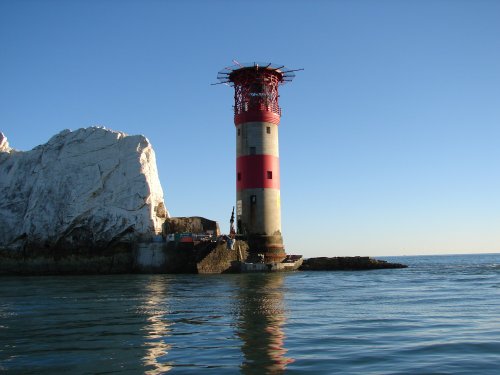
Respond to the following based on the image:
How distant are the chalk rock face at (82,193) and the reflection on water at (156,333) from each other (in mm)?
26787

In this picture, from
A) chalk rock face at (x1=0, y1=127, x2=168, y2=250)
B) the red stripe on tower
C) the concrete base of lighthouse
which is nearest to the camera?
chalk rock face at (x1=0, y1=127, x2=168, y2=250)

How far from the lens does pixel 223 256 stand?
47.0m

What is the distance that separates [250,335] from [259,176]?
127ft

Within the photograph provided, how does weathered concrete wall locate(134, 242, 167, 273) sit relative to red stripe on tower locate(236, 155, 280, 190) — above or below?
below

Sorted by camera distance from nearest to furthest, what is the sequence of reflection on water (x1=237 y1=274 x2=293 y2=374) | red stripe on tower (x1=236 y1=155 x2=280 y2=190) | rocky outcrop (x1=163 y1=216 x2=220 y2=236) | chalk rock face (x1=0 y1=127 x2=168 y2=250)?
reflection on water (x1=237 y1=274 x2=293 y2=374) < chalk rock face (x1=0 y1=127 x2=168 y2=250) < red stripe on tower (x1=236 y1=155 x2=280 y2=190) < rocky outcrop (x1=163 y1=216 x2=220 y2=236)

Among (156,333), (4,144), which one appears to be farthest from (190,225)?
(156,333)

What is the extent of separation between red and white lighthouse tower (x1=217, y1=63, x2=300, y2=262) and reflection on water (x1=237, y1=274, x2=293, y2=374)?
2769 cm

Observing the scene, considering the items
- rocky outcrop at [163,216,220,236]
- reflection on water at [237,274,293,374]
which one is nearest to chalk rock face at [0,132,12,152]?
rocky outcrop at [163,216,220,236]

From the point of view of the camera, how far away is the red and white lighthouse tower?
52.6m

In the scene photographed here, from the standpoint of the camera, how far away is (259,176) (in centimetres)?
5253

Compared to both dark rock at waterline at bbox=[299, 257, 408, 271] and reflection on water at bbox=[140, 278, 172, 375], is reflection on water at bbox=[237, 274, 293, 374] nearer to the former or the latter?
reflection on water at bbox=[140, 278, 172, 375]

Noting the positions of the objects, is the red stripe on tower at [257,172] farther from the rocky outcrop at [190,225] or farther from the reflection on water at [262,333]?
the reflection on water at [262,333]

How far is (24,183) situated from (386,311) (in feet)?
154

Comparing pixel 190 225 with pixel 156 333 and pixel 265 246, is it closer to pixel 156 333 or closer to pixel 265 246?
pixel 265 246
